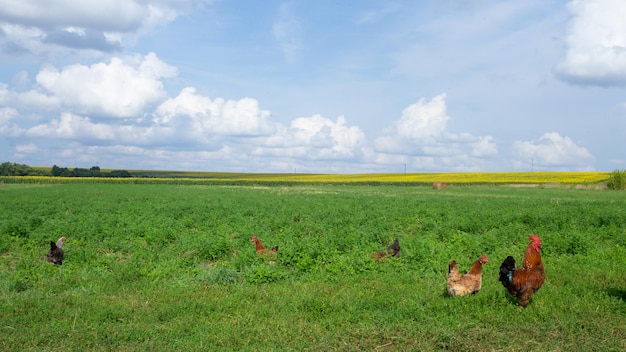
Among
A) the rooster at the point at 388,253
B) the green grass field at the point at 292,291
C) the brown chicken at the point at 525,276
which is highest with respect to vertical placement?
the brown chicken at the point at 525,276

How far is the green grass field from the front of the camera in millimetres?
6887

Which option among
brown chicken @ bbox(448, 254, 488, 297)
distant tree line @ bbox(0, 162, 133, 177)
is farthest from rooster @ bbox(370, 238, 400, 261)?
distant tree line @ bbox(0, 162, 133, 177)

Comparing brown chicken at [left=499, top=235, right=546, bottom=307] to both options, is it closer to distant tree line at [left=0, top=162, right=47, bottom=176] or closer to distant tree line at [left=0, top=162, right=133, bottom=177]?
distant tree line at [left=0, top=162, right=133, bottom=177]

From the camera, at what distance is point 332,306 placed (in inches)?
330

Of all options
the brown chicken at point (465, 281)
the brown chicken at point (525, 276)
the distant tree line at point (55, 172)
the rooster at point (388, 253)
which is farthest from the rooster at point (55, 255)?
the distant tree line at point (55, 172)

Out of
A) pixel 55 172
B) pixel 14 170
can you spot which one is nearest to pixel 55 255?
pixel 14 170

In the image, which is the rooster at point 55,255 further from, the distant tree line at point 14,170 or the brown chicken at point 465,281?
the distant tree line at point 14,170

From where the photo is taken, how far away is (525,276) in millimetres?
7996

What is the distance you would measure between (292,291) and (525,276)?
427 centimetres

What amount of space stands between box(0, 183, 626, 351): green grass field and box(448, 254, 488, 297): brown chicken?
18cm

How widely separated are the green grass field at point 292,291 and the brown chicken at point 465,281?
178mm

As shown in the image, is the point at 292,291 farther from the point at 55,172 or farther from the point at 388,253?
the point at 55,172

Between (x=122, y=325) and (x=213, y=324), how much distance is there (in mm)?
1412

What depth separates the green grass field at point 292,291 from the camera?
6887mm
